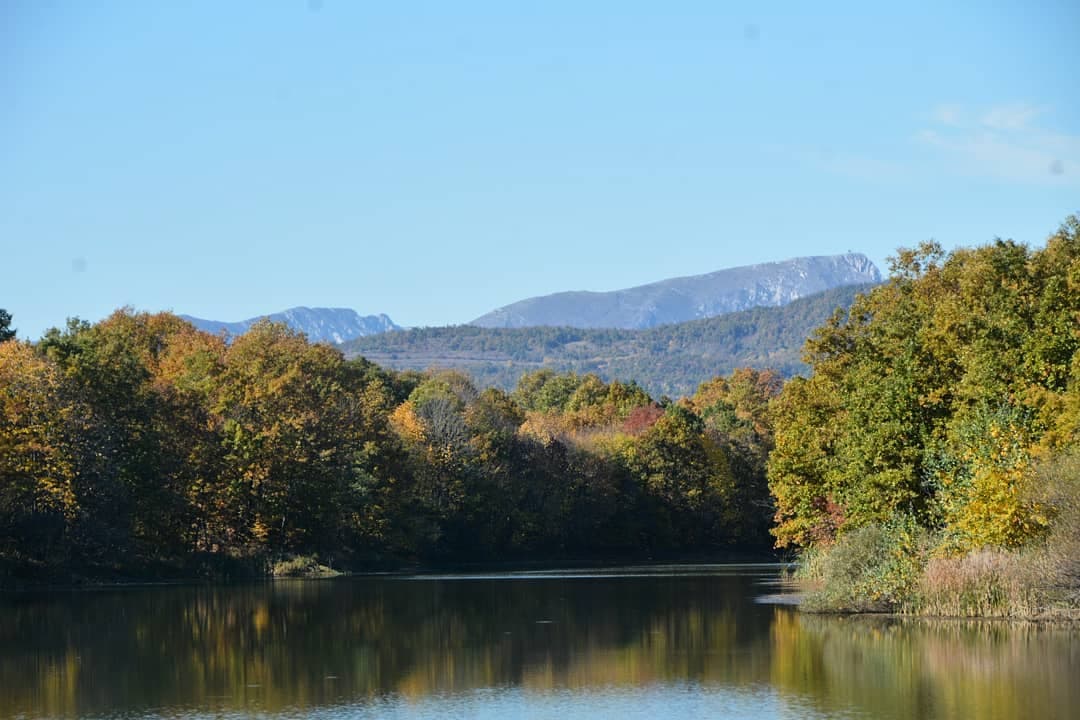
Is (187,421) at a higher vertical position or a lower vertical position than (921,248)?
lower

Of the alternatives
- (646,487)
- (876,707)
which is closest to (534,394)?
(646,487)

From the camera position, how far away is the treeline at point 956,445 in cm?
4297

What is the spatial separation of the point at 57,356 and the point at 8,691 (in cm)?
4629

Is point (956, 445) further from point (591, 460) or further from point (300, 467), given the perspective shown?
point (591, 460)

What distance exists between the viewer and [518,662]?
3934 cm

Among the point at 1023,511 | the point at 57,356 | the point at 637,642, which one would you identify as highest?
the point at 57,356

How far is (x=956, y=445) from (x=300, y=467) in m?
46.5

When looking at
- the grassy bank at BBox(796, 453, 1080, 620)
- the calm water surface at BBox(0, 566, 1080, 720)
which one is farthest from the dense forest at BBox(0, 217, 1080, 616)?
the calm water surface at BBox(0, 566, 1080, 720)

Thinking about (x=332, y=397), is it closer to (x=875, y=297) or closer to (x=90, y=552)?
(x=90, y=552)

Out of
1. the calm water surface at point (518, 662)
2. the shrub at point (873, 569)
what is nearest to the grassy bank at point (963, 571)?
the shrub at point (873, 569)

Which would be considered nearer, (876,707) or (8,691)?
(876,707)

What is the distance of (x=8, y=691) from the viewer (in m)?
34.2

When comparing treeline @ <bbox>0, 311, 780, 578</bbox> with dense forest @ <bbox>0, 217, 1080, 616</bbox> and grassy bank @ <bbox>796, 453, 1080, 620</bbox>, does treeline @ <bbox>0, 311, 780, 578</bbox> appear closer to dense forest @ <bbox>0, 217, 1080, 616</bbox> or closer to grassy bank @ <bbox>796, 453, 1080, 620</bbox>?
dense forest @ <bbox>0, 217, 1080, 616</bbox>

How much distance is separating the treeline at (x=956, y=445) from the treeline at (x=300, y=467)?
33.6 metres
